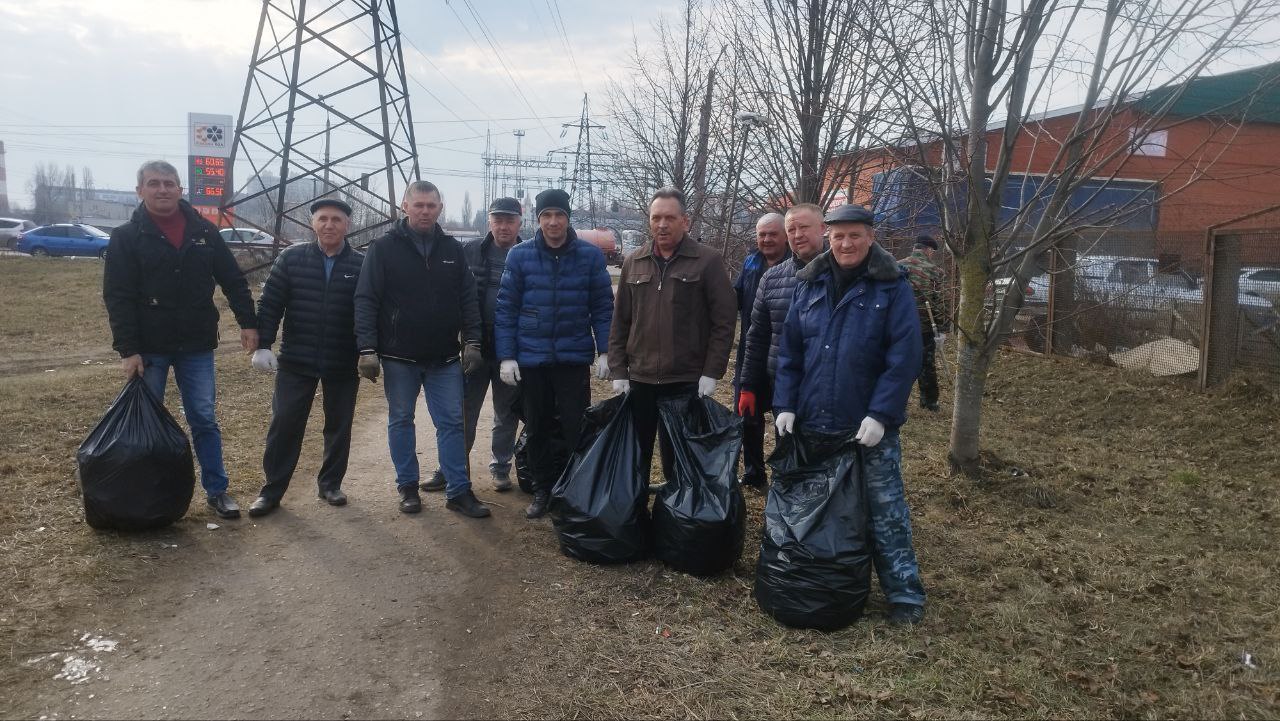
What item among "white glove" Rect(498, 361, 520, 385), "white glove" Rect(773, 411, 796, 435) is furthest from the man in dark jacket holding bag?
"white glove" Rect(773, 411, 796, 435)

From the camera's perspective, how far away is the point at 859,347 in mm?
3270

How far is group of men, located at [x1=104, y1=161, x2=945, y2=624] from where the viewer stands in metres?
4.01

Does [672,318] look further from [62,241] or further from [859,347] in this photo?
[62,241]

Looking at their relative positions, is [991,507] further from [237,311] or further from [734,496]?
[237,311]

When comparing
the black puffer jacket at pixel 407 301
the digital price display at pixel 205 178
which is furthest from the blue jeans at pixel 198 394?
the digital price display at pixel 205 178

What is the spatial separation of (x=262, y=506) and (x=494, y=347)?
5.08 feet

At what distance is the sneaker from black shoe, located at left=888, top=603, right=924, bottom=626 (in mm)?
2627

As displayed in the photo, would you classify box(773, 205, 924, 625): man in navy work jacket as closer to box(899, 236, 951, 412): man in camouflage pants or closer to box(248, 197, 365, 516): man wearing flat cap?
box(248, 197, 365, 516): man wearing flat cap

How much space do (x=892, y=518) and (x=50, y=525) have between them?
3988 millimetres

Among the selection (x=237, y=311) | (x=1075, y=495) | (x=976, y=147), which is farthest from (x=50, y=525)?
(x=1075, y=495)

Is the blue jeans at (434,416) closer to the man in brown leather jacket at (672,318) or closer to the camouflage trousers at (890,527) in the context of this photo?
the man in brown leather jacket at (672,318)

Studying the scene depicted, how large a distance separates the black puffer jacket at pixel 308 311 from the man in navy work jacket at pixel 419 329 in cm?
20

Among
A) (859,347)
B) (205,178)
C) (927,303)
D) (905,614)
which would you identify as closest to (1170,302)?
(927,303)

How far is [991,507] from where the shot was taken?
459 cm
